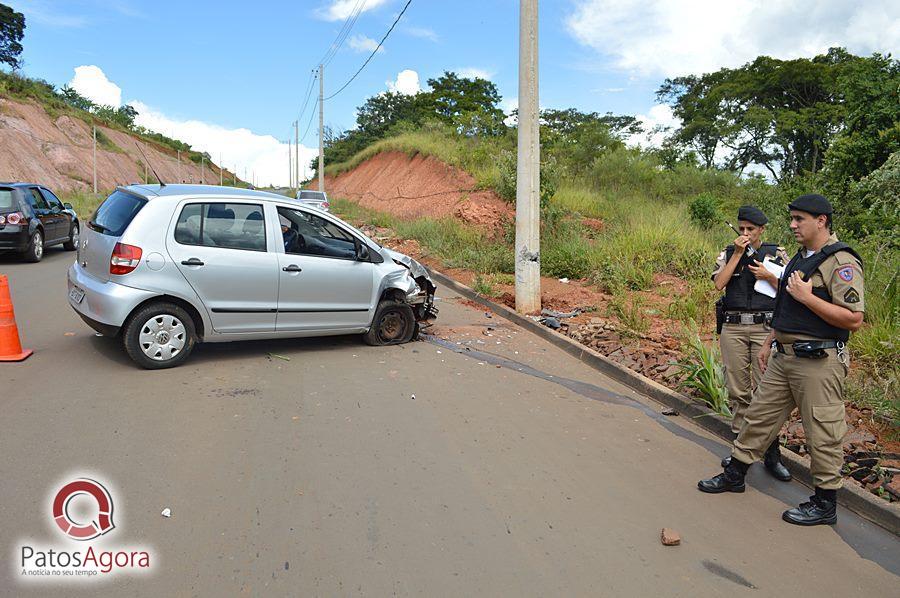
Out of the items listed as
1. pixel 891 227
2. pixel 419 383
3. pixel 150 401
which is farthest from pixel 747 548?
pixel 891 227

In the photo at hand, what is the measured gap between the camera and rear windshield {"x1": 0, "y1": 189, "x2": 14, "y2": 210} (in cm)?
1353

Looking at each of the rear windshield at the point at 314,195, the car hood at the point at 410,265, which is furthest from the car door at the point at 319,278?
the rear windshield at the point at 314,195

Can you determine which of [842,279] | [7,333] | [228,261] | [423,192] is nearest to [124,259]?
[228,261]

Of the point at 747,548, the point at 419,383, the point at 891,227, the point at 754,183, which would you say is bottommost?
the point at 747,548

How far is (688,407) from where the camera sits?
624 cm

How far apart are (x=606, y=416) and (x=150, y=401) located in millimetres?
4058

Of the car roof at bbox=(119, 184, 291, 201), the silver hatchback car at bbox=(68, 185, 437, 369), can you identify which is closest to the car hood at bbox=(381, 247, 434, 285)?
the silver hatchback car at bbox=(68, 185, 437, 369)

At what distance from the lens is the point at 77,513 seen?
12.2ft

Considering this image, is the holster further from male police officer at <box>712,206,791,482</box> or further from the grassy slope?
the grassy slope

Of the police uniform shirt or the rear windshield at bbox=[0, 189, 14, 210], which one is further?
the rear windshield at bbox=[0, 189, 14, 210]

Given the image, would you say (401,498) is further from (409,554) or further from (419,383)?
(419,383)

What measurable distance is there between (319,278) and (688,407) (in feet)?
13.5

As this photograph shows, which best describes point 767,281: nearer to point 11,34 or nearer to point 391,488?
point 391,488

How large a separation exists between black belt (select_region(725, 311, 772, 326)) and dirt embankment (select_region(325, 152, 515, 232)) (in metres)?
13.2
